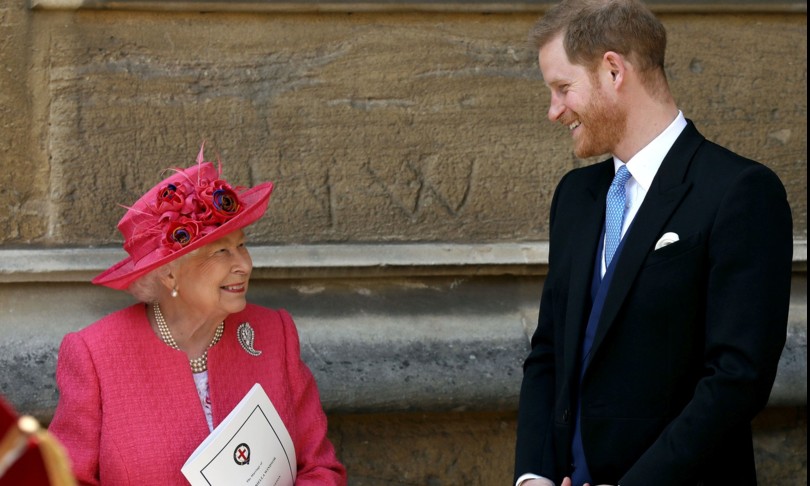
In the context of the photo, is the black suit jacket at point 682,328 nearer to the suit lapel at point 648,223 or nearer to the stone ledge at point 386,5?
the suit lapel at point 648,223

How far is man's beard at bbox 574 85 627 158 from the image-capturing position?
257 centimetres

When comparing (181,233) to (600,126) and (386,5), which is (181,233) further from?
(386,5)

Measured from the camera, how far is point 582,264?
260cm

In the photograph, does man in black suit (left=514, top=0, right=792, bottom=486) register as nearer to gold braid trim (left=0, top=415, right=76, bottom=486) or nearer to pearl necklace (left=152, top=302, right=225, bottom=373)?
pearl necklace (left=152, top=302, right=225, bottom=373)

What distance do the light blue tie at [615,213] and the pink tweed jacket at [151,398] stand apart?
0.87m

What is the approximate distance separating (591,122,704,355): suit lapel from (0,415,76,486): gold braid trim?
4.52ft

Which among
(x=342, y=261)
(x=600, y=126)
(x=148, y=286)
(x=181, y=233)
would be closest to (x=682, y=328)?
(x=600, y=126)

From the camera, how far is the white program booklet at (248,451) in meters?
2.62

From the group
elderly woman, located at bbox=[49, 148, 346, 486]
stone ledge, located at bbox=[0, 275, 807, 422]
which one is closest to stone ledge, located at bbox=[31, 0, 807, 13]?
stone ledge, located at bbox=[0, 275, 807, 422]

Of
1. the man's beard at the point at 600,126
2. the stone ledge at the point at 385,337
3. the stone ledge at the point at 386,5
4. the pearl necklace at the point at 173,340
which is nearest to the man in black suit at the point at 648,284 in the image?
the man's beard at the point at 600,126

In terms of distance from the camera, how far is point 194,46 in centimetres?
381

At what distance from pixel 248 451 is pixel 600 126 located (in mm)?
1072

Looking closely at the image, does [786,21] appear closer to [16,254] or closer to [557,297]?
[557,297]

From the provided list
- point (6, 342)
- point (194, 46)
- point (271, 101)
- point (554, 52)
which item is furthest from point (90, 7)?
point (554, 52)
